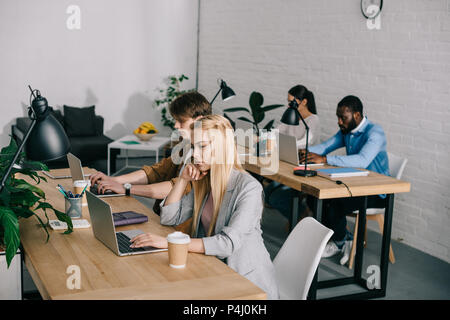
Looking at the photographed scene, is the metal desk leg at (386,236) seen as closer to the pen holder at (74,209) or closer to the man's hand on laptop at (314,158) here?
the man's hand on laptop at (314,158)

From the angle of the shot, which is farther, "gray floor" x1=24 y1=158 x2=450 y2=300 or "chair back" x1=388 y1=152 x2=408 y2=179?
"chair back" x1=388 y1=152 x2=408 y2=179

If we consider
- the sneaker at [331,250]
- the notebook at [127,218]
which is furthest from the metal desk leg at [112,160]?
the notebook at [127,218]

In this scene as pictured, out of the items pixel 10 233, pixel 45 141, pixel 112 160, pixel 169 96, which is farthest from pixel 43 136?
pixel 169 96

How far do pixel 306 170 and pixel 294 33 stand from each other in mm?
2530

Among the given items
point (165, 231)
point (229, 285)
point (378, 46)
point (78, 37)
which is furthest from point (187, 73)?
point (229, 285)

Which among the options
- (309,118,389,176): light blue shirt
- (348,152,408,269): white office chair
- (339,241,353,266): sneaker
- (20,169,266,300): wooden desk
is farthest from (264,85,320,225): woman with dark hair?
(20,169,266,300): wooden desk

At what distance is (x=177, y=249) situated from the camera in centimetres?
176

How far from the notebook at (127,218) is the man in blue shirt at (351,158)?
Result: 5.55 ft

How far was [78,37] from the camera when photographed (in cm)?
677

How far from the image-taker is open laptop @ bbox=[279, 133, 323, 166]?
364cm

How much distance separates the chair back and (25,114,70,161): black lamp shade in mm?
2707

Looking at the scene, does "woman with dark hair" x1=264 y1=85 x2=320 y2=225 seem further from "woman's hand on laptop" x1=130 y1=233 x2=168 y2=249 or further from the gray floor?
"woman's hand on laptop" x1=130 y1=233 x2=168 y2=249

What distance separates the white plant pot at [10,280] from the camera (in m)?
1.90
